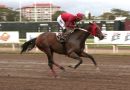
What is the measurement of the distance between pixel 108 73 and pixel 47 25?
2175 cm

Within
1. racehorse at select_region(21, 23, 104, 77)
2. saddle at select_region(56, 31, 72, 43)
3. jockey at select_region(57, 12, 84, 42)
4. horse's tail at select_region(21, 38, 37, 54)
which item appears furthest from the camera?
horse's tail at select_region(21, 38, 37, 54)

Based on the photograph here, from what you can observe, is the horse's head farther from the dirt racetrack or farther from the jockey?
the dirt racetrack

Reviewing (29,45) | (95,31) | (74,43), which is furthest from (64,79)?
(29,45)

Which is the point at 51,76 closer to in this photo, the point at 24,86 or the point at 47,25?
the point at 24,86

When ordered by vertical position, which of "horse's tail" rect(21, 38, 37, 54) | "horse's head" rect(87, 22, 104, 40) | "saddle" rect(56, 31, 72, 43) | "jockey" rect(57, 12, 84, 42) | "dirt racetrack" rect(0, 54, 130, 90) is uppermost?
"jockey" rect(57, 12, 84, 42)

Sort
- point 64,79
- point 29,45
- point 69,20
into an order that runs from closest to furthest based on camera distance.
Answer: point 64,79, point 69,20, point 29,45

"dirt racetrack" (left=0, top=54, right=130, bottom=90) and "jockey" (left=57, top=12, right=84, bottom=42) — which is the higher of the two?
"jockey" (left=57, top=12, right=84, bottom=42)

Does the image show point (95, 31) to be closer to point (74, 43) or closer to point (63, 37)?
point (74, 43)

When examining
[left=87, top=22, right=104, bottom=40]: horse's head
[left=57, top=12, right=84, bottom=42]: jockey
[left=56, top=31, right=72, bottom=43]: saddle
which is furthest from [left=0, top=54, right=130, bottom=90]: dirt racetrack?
[left=57, top=12, right=84, bottom=42]: jockey

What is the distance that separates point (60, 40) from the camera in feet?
45.3

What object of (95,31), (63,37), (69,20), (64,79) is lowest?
(64,79)

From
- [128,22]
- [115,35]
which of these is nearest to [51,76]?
[115,35]

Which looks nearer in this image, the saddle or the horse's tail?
the saddle

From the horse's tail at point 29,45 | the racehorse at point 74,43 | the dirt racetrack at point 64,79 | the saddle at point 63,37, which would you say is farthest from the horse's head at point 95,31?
the horse's tail at point 29,45
